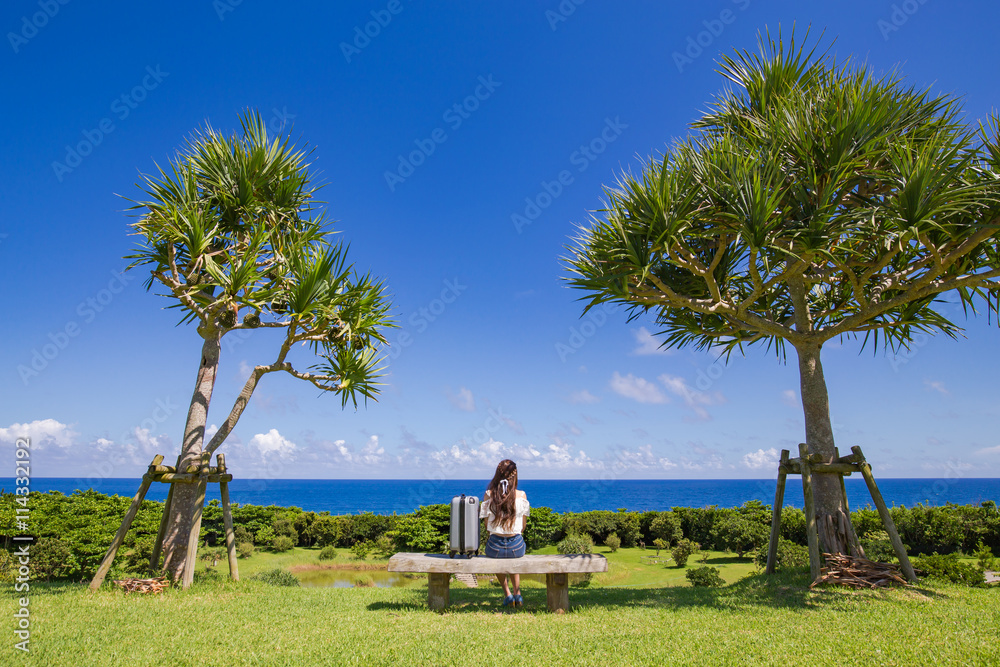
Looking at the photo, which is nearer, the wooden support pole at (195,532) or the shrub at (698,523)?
the wooden support pole at (195,532)

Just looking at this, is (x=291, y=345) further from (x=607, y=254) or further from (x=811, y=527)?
(x=811, y=527)

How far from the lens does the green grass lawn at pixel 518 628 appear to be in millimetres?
4129

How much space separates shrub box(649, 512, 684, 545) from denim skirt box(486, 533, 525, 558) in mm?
13092

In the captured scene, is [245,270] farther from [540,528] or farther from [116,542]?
[540,528]

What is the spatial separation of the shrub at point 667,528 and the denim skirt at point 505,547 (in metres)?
13.1

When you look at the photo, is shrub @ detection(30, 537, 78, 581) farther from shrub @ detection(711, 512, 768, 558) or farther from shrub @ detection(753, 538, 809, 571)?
shrub @ detection(711, 512, 768, 558)

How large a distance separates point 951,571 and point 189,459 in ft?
35.4

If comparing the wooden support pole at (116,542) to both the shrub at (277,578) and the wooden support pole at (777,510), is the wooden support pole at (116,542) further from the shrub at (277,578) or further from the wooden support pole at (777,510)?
the wooden support pole at (777,510)

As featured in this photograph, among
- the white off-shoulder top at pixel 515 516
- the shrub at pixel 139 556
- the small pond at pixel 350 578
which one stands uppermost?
the white off-shoulder top at pixel 515 516

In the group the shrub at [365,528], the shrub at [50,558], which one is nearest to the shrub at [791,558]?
the shrub at [50,558]

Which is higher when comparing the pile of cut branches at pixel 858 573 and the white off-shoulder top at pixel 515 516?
the white off-shoulder top at pixel 515 516

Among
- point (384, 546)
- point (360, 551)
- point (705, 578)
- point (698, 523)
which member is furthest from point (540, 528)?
point (705, 578)

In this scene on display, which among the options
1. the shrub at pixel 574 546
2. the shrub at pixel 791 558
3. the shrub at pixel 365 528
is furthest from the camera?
the shrub at pixel 365 528

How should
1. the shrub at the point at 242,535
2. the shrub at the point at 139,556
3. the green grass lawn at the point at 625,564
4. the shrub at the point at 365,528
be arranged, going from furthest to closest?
the shrub at the point at 365,528, the shrub at the point at 242,535, the green grass lawn at the point at 625,564, the shrub at the point at 139,556
